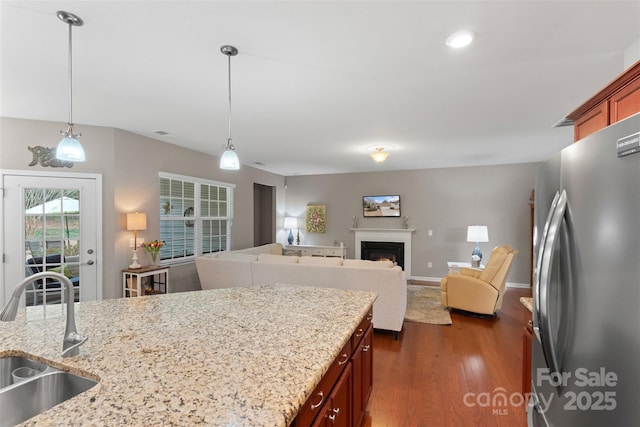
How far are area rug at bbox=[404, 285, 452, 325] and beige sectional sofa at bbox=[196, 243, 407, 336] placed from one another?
671 millimetres

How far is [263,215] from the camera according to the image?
8.07 m

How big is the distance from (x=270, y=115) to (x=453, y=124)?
222 cm

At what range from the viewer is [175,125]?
12.1ft

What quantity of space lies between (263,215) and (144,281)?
4166 mm

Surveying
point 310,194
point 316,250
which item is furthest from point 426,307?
point 310,194

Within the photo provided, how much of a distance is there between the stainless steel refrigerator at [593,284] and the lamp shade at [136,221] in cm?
424

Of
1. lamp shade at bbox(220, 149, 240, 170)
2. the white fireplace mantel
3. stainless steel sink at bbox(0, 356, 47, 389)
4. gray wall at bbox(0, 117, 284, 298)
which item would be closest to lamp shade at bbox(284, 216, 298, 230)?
the white fireplace mantel

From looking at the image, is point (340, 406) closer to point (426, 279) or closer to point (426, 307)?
point (426, 307)

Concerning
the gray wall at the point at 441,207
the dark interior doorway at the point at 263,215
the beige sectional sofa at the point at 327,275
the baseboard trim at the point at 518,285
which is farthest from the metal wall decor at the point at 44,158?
the baseboard trim at the point at 518,285

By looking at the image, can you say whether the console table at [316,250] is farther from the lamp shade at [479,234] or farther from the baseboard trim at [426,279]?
the lamp shade at [479,234]

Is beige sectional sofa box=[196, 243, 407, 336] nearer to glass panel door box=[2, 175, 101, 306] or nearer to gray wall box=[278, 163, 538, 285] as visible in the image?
glass panel door box=[2, 175, 101, 306]

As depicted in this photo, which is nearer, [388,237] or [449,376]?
[449,376]

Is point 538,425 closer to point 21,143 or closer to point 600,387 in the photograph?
point 600,387

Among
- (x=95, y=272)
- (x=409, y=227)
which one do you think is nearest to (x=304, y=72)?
(x=95, y=272)
